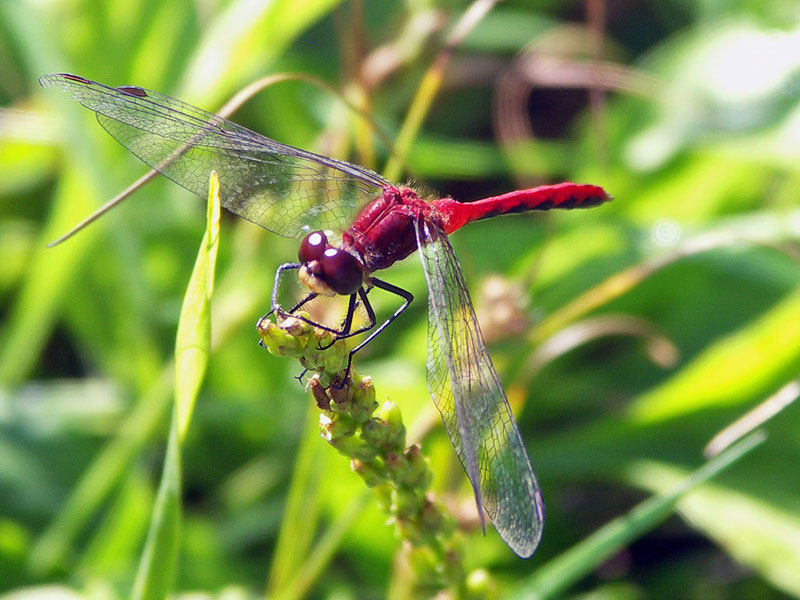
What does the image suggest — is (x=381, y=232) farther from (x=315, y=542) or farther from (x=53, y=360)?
(x=53, y=360)

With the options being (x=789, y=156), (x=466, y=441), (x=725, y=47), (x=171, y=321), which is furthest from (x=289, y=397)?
(x=725, y=47)

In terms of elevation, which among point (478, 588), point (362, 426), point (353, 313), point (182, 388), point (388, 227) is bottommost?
point (478, 588)

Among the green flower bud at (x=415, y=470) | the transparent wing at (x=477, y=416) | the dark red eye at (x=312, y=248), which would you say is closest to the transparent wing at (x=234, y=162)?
the dark red eye at (x=312, y=248)

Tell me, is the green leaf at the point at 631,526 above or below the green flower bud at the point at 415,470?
below

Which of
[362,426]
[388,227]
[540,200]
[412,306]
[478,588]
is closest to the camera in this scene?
[362,426]

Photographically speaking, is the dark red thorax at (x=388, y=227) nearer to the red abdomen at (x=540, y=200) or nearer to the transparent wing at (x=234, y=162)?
the transparent wing at (x=234, y=162)

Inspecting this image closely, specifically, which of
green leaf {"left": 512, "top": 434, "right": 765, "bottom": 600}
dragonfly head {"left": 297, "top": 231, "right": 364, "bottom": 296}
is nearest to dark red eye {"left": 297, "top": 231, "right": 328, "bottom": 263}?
dragonfly head {"left": 297, "top": 231, "right": 364, "bottom": 296}

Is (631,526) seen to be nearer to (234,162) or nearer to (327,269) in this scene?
(327,269)

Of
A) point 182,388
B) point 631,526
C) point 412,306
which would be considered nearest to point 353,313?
point 182,388
